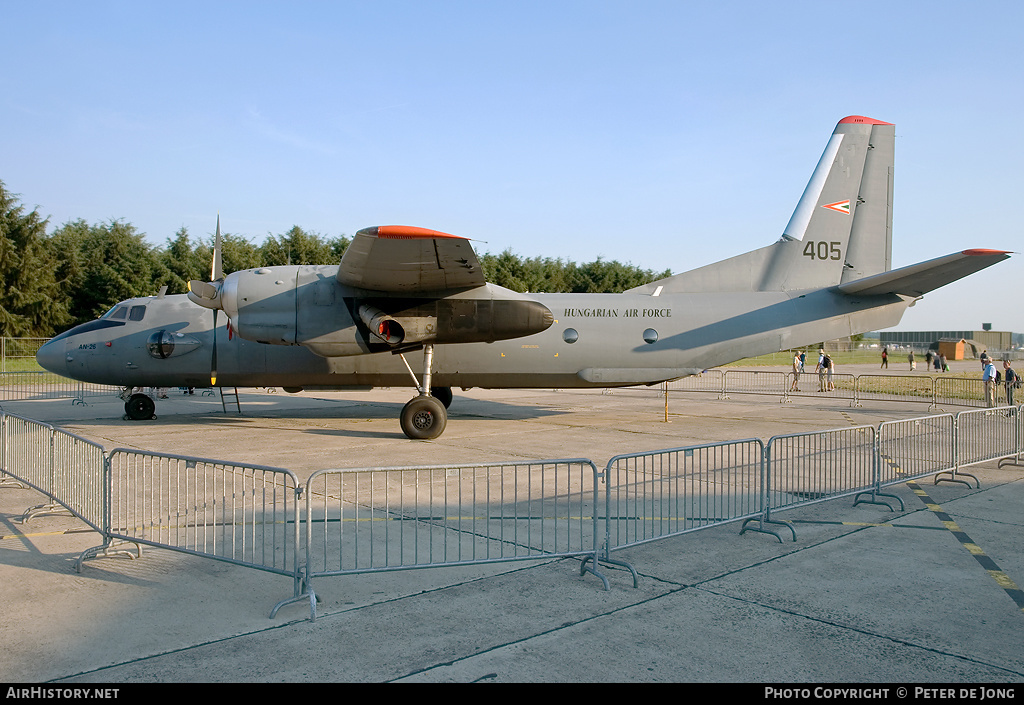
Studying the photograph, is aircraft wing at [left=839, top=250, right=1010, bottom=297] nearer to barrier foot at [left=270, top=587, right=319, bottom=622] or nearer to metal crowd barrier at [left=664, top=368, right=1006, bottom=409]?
metal crowd barrier at [left=664, top=368, right=1006, bottom=409]

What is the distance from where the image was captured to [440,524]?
23.7ft

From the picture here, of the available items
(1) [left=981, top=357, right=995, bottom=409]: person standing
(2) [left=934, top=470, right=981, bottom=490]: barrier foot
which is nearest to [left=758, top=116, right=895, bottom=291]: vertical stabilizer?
(1) [left=981, top=357, right=995, bottom=409]: person standing

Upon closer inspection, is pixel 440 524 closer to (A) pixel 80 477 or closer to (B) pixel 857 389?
(A) pixel 80 477

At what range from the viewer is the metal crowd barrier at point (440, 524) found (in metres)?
5.58

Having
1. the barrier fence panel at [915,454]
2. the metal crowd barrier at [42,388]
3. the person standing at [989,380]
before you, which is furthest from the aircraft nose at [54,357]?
the person standing at [989,380]

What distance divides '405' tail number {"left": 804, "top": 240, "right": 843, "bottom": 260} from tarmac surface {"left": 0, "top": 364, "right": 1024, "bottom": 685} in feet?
30.3

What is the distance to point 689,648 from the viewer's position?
13.9 feet

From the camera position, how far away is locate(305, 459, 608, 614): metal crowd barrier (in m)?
5.58

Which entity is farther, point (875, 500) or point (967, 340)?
point (967, 340)

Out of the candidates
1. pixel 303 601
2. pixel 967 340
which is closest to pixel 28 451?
pixel 303 601

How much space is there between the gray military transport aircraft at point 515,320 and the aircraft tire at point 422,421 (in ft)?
0.09

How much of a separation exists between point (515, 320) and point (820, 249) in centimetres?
795
